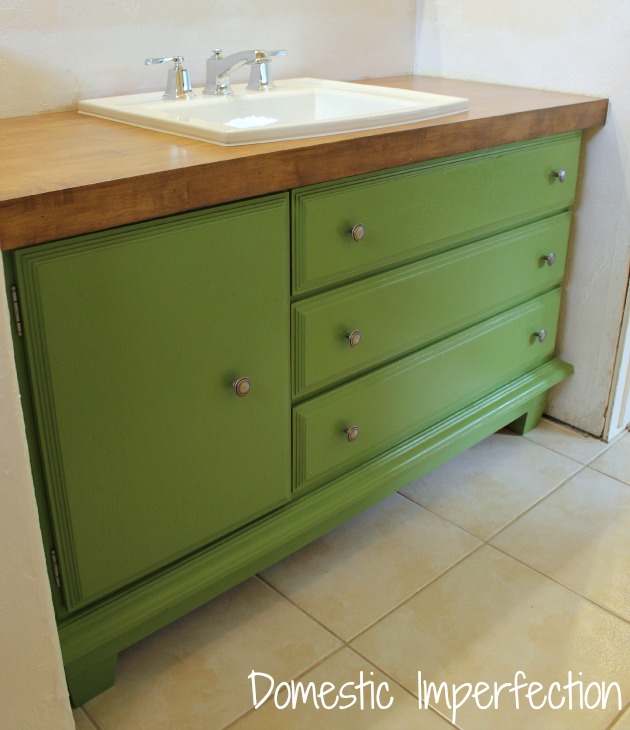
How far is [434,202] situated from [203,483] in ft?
2.16

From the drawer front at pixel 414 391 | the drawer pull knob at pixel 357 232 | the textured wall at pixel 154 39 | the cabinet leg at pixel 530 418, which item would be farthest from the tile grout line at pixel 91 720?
the cabinet leg at pixel 530 418

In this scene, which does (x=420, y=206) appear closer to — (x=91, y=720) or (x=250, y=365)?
(x=250, y=365)

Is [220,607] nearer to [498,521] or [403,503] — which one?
[403,503]

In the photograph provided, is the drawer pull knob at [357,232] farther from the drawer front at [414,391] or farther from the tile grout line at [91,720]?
the tile grout line at [91,720]

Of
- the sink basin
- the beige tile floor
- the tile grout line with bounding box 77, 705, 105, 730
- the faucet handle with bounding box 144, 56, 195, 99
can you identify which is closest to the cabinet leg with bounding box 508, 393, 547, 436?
the beige tile floor

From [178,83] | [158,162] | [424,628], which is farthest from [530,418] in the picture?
[158,162]

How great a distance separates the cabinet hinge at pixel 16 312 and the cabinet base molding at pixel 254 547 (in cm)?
46

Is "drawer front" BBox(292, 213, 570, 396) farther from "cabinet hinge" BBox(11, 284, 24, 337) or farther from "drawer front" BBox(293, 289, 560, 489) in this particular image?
"cabinet hinge" BBox(11, 284, 24, 337)

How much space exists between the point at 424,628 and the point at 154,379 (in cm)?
68

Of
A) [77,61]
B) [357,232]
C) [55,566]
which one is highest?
[77,61]

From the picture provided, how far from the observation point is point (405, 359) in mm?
1573

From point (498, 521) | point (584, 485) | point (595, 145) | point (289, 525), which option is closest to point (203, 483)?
point (289, 525)

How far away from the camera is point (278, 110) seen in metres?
1.64

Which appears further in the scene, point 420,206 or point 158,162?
point 420,206
